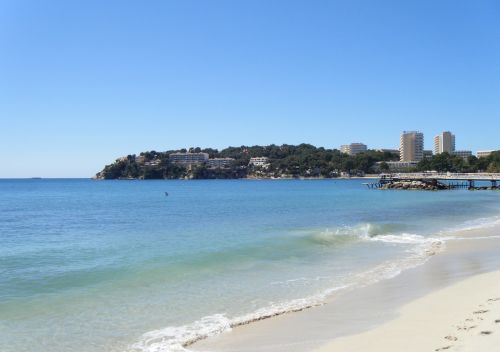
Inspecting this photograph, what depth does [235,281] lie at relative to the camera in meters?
13.8

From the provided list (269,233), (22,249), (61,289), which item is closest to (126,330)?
(61,289)

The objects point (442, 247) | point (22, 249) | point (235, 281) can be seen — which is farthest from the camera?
point (22, 249)

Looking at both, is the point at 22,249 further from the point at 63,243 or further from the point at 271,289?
the point at 271,289

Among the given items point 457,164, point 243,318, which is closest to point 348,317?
point 243,318

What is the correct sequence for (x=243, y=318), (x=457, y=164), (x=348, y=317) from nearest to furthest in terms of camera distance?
(x=348, y=317), (x=243, y=318), (x=457, y=164)

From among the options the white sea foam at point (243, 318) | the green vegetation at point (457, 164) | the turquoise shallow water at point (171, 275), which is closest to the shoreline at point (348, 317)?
the white sea foam at point (243, 318)

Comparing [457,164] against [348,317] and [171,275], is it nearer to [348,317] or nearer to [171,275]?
[171,275]

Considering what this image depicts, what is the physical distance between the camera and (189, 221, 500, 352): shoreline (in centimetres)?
829

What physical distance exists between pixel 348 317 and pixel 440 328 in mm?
1974

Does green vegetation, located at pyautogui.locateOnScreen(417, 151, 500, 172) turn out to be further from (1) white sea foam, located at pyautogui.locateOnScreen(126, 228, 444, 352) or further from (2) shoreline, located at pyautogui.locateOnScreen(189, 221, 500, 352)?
(2) shoreline, located at pyautogui.locateOnScreen(189, 221, 500, 352)

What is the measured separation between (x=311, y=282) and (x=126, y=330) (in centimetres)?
596

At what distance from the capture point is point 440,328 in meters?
8.38

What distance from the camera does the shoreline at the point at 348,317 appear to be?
8289 millimetres

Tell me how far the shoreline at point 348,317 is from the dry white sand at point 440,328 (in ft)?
0.29
